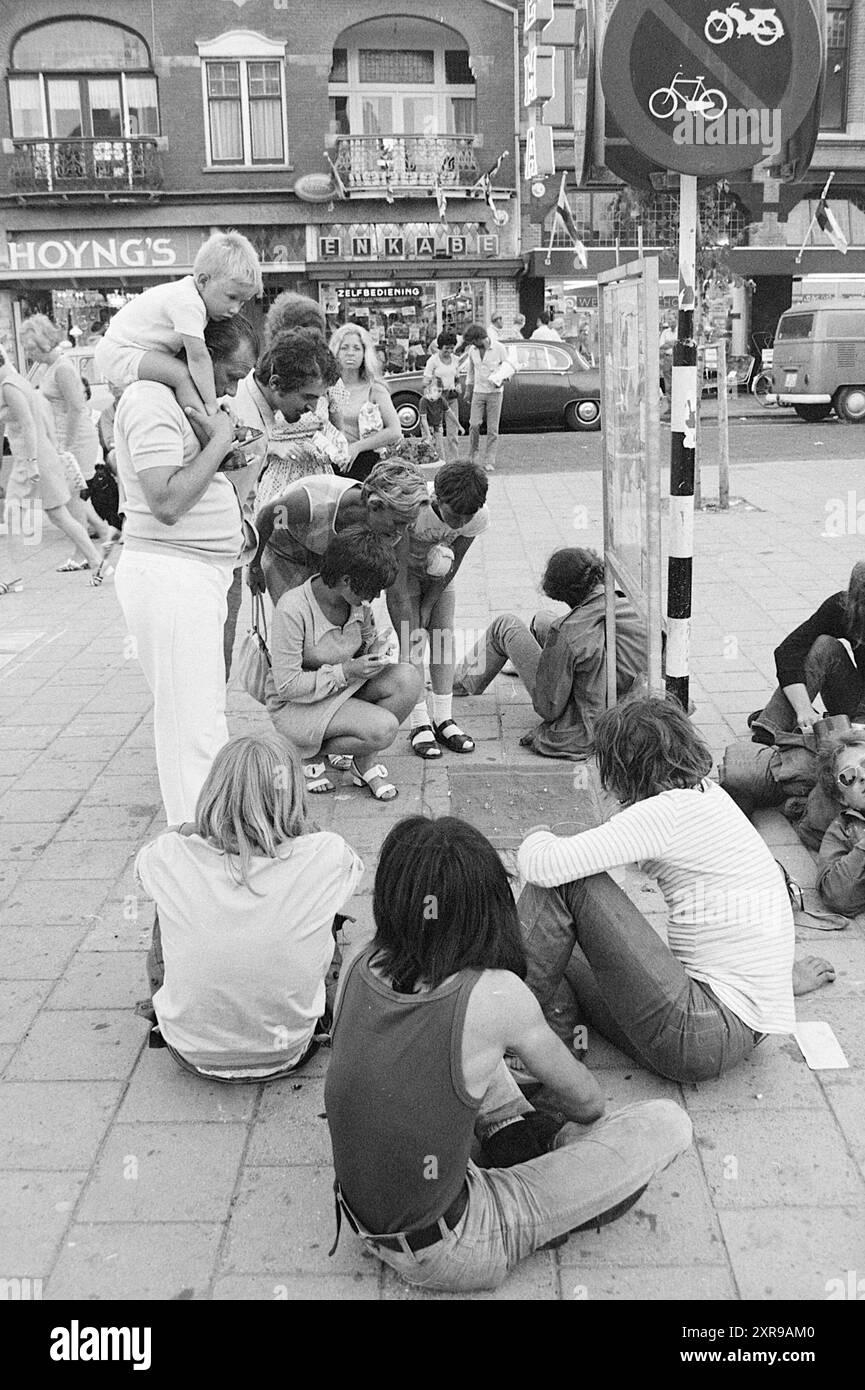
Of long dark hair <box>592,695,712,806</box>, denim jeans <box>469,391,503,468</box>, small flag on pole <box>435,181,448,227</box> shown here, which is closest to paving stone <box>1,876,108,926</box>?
long dark hair <box>592,695,712,806</box>

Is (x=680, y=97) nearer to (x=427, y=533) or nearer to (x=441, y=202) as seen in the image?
(x=427, y=533)

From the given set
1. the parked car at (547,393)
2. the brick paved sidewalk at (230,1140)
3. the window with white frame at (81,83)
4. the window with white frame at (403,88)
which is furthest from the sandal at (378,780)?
the window with white frame at (403,88)

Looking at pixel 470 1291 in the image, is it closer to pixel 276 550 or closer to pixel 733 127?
pixel 276 550

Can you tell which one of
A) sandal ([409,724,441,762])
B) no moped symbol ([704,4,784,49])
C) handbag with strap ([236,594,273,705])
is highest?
no moped symbol ([704,4,784,49])

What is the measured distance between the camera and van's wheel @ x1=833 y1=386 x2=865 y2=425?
69.8 ft

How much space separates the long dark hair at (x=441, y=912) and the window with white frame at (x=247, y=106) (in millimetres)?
27297

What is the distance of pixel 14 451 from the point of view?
9.19 metres

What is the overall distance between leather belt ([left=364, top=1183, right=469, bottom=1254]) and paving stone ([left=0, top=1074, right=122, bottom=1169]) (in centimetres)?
86

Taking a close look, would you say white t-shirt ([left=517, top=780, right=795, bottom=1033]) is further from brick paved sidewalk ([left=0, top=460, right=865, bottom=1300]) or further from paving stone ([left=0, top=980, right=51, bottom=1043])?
paving stone ([left=0, top=980, right=51, bottom=1043])

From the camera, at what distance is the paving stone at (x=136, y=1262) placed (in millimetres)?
2619

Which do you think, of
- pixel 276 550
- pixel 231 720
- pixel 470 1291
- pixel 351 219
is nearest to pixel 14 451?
pixel 231 720

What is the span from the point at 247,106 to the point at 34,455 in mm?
20806

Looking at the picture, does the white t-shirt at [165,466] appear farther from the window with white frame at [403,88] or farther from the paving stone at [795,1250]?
the window with white frame at [403,88]

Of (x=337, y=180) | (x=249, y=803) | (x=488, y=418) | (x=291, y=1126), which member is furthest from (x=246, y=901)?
(x=337, y=180)
